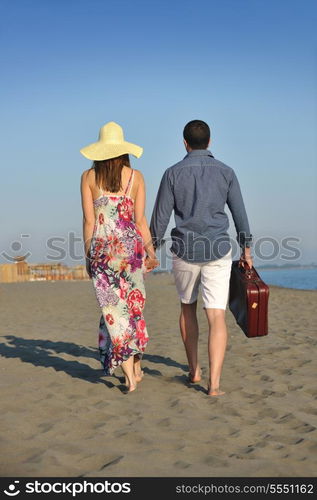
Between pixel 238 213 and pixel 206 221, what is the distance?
287mm

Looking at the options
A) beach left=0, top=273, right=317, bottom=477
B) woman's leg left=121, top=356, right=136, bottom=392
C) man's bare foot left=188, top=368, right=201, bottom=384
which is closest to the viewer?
beach left=0, top=273, right=317, bottom=477

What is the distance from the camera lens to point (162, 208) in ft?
14.7

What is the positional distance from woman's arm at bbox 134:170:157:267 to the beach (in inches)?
43.8

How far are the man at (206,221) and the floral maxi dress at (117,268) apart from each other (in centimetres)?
25

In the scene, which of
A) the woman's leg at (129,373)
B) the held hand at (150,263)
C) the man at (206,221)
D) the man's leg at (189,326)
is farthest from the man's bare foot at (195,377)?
the held hand at (150,263)

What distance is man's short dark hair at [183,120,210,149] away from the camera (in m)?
4.45

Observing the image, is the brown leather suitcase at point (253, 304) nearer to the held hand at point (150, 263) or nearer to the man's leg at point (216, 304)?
the man's leg at point (216, 304)

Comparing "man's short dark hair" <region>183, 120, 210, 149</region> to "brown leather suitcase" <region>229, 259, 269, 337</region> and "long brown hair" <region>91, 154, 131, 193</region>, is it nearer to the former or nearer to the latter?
"long brown hair" <region>91, 154, 131, 193</region>

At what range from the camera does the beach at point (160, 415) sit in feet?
9.89

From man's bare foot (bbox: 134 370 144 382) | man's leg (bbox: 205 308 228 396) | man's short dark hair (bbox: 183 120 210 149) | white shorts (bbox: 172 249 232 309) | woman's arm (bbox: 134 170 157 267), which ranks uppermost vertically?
man's short dark hair (bbox: 183 120 210 149)

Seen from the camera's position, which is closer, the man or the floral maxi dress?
the man

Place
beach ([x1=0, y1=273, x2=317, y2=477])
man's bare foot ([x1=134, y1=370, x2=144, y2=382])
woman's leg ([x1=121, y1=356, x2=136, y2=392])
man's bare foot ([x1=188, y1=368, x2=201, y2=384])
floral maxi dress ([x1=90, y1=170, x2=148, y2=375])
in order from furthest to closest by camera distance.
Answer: man's bare foot ([x1=134, y1=370, x2=144, y2=382]), man's bare foot ([x1=188, y1=368, x2=201, y2=384]), woman's leg ([x1=121, y1=356, x2=136, y2=392]), floral maxi dress ([x1=90, y1=170, x2=148, y2=375]), beach ([x1=0, y1=273, x2=317, y2=477])

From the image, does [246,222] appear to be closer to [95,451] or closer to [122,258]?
[122,258]

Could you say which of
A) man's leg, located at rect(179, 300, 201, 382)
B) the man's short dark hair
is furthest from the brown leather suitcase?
the man's short dark hair
